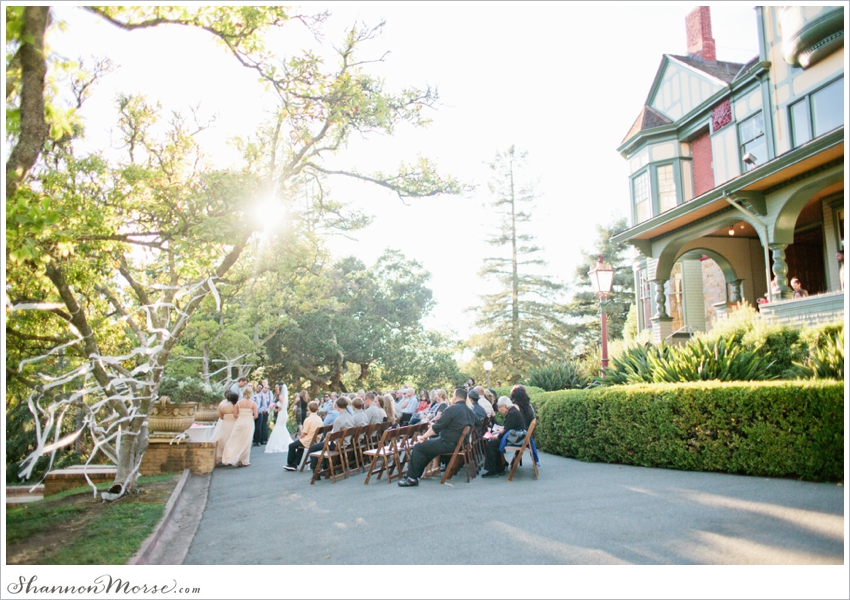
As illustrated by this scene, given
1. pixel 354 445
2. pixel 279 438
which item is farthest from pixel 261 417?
pixel 354 445

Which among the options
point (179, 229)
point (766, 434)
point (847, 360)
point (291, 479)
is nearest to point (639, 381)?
point (766, 434)

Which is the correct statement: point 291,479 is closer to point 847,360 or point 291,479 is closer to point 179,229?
point 179,229

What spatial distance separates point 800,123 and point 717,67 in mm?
6080

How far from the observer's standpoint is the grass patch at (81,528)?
5176 millimetres

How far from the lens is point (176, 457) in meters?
10.5

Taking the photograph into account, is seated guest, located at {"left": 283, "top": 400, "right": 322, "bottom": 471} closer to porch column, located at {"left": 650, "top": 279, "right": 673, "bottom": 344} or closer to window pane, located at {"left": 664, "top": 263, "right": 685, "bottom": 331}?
porch column, located at {"left": 650, "top": 279, "right": 673, "bottom": 344}

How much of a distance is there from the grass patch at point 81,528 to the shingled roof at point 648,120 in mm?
17558

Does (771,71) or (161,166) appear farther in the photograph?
(771,71)

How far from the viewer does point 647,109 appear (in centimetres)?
1936

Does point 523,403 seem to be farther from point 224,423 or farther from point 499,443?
point 224,423

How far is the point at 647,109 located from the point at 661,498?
16.2m

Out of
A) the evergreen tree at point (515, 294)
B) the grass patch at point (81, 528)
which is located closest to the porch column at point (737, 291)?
the grass patch at point (81, 528)

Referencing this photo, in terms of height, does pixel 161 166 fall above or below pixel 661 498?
above

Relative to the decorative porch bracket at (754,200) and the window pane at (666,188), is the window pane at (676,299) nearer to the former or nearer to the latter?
the window pane at (666,188)
